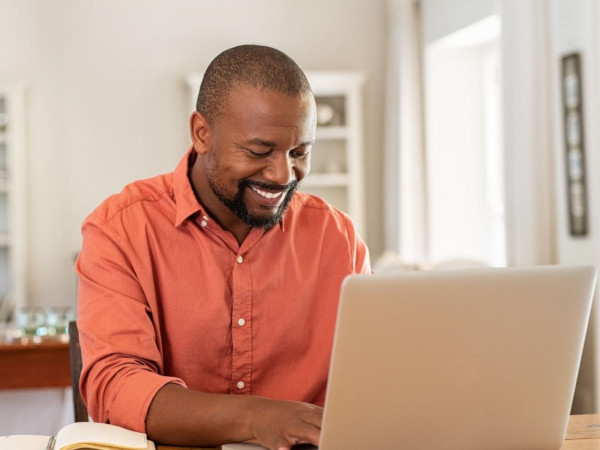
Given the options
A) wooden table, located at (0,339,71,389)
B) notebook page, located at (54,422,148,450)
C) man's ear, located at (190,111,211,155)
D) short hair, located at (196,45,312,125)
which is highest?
short hair, located at (196,45,312,125)

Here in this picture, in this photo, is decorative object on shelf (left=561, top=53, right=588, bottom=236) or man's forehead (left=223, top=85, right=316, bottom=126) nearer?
man's forehead (left=223, top=85, right=316, bottom=126)

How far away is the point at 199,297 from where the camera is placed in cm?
157

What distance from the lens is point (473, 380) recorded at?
3.81 feet

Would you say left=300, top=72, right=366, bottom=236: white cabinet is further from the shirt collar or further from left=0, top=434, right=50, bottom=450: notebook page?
left=0, top=434, right=50, bottom=450: notebook page

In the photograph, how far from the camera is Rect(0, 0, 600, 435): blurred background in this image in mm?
5242

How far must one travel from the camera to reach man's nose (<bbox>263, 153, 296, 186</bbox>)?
1.48 metres

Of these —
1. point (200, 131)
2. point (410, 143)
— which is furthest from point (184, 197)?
point (410, 143)

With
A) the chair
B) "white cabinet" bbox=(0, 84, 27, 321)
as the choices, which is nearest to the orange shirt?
the chair

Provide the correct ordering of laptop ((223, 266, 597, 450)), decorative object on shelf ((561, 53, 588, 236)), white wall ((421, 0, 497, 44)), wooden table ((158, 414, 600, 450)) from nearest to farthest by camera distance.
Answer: laptop ((223, 266, 597, 450))
wooden table ((158, 414, 600, 450))
decorative object on shelf ((561, 53, 588, 236))
white wall ((421, 0, 497, 44))

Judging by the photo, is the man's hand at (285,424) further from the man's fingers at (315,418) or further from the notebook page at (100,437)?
the notebook page at (100,437)

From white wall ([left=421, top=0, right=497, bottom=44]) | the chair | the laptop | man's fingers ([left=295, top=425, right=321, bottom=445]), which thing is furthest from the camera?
white wall ([left=421, top=0, right=497, bottom=44])

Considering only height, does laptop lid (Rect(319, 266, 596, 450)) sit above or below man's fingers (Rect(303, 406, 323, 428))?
above

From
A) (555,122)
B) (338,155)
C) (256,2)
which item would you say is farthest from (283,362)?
(256,2)

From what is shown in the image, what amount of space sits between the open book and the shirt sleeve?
59 mm
